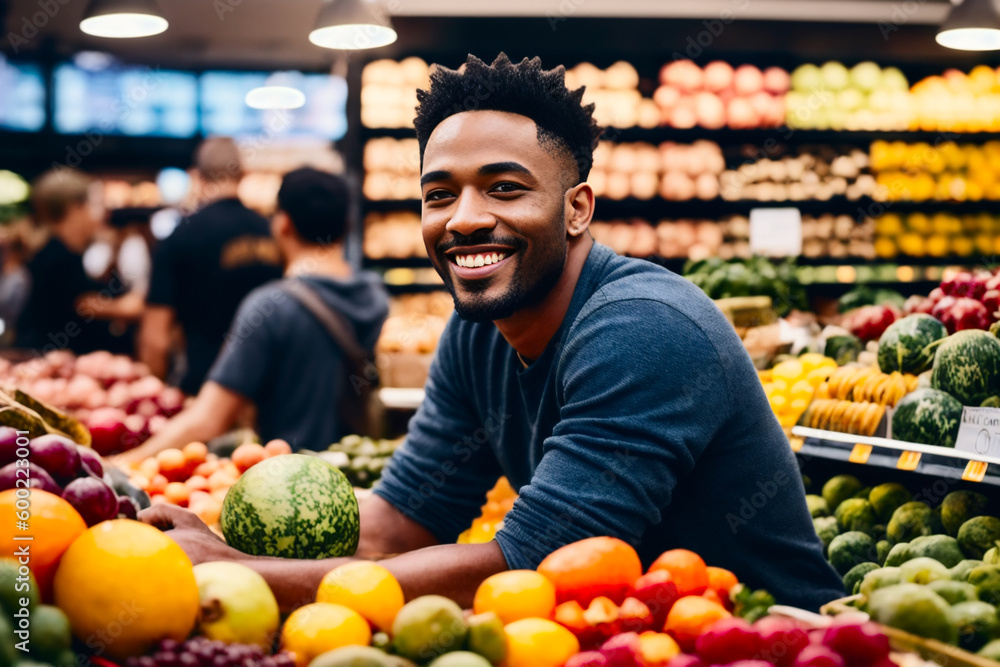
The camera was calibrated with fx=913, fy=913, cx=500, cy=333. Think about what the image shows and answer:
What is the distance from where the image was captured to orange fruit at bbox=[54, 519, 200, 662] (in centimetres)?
112

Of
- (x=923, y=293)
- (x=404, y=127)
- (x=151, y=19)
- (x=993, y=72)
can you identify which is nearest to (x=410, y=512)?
(x=151, y=19)

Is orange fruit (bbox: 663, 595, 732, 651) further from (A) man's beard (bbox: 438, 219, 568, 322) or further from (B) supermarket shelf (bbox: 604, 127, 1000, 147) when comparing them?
(B) supermarket shelf (bbox: 604, 127, 1000, 147)

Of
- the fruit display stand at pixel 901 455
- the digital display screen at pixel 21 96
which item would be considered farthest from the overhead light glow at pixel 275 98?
the fruit display stand at pixel 901 455

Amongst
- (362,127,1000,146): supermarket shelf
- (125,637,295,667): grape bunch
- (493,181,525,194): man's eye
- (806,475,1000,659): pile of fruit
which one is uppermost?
(362,127,1000,146): supermarket shelf

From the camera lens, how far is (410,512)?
7.50 ft

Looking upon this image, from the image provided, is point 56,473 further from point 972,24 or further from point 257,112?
point 257,112

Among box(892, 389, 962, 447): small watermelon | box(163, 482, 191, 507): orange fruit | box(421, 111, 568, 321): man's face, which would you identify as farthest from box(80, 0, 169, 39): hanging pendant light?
box(892, 389, 962, 447): small watermelon

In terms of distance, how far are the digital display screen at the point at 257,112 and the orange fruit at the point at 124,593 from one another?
7.91 metres

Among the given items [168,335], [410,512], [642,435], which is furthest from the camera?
[168,335]

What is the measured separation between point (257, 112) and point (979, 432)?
7694 millimetres

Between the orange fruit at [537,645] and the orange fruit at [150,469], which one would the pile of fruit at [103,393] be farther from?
the orange fruit at [537,645]

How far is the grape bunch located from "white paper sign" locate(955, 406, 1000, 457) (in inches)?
80.4

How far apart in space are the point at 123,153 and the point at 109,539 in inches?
324

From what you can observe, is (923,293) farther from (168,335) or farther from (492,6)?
(168,335)
